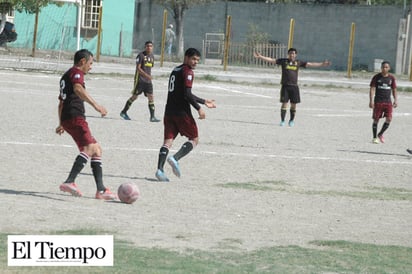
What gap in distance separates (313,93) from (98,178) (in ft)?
85.9

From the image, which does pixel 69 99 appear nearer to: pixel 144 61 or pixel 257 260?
pixel 257 260

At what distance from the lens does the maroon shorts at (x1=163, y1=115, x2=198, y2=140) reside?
1548 cm

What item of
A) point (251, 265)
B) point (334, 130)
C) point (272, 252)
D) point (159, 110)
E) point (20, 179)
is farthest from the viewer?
point (159, 110)

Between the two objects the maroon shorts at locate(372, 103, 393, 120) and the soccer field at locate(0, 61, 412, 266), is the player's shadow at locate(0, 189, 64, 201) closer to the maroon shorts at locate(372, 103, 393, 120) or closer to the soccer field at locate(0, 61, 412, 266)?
the soccer field at locate(0, 61, 412, 266)

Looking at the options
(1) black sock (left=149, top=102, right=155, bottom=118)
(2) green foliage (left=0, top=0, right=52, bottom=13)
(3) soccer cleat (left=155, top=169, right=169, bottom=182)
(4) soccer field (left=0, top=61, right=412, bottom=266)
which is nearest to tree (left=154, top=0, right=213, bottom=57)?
(2) green foliage (left=0, top=0, right=52, bottom=13)

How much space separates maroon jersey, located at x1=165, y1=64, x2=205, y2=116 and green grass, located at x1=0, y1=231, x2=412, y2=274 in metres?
4.93

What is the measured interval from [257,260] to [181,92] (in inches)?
235

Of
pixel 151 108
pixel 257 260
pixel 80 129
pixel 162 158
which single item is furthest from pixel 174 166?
pixel 151 108

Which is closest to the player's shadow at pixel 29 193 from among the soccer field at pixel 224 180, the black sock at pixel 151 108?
the soccer field at pixel 224 180

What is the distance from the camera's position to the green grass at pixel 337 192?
14641 millimetres

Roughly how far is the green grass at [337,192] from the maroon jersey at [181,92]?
126 centimetres

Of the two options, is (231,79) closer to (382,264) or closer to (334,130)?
(334,130)

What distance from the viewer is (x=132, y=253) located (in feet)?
31.9

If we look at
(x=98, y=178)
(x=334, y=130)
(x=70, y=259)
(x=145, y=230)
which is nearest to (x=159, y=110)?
(x=334, y=130)
